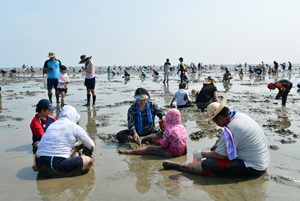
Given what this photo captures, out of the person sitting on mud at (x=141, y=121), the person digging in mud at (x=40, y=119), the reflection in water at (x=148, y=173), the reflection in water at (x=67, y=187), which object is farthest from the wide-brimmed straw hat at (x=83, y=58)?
the reflection in water at (x=67, y=187)

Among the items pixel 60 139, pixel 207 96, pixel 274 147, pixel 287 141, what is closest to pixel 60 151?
pixel 60 139

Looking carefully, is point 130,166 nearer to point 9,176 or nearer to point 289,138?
point 9,176

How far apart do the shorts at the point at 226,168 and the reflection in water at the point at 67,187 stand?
1.76 m

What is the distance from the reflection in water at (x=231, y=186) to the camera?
337cm

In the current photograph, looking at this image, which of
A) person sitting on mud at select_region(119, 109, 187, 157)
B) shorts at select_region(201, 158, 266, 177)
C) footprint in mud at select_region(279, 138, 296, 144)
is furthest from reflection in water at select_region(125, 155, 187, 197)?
footprint in mud at select_region(279, 138, 296, 144)

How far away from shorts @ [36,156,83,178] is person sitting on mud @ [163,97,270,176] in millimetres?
2004

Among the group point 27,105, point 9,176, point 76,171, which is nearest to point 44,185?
point 76,171

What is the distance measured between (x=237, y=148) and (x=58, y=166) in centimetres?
271

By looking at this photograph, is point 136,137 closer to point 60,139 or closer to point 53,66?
point 60,139

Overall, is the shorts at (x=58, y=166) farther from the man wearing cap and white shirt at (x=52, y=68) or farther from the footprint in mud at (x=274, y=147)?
the man wearing cap and white shirt at (x=52, y=68)

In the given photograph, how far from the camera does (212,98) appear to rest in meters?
9.32

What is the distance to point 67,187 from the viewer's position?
3.68m

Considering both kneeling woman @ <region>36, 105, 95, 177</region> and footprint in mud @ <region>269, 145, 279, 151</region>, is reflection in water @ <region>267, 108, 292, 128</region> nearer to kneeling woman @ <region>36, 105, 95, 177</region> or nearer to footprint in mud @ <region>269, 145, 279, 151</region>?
footprint in mud @ <region>269, 145, 279, 151</region>

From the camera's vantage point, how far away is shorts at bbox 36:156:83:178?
388 centimetres
